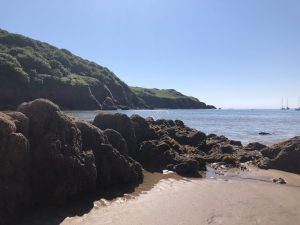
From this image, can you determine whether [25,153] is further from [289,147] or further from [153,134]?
[289,147]

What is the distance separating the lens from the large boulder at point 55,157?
1027 centimetres

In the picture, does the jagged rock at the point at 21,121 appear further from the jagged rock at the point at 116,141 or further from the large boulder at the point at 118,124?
the large boulder at the point at 118,124

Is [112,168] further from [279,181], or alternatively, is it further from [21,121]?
[279,181]

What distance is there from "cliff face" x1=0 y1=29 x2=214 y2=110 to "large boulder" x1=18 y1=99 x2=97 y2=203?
63864 millimetres

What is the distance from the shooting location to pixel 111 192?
12.2 m

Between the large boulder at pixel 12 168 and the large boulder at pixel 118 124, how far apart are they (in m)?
7.30

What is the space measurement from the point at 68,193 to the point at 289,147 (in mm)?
13534

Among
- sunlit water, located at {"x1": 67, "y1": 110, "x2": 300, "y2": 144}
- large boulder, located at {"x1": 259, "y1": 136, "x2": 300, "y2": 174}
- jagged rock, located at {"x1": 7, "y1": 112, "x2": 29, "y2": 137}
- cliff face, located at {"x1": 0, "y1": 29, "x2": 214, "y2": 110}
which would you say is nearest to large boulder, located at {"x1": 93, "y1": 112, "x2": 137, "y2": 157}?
jagged rock, located at {"x1": 7, "y1": 112, "x2": 29, "y2": 137}

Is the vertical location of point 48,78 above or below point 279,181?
above

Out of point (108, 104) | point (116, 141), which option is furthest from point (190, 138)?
point (108, 104)

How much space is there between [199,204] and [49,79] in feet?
314

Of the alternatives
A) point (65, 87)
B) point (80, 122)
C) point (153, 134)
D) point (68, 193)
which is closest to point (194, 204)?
point (68, 193)

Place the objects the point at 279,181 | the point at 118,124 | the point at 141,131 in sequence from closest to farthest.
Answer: the point at 279,181, the point at 118,124, the point at 141,131

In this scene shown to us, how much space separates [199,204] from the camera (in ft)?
37.4
